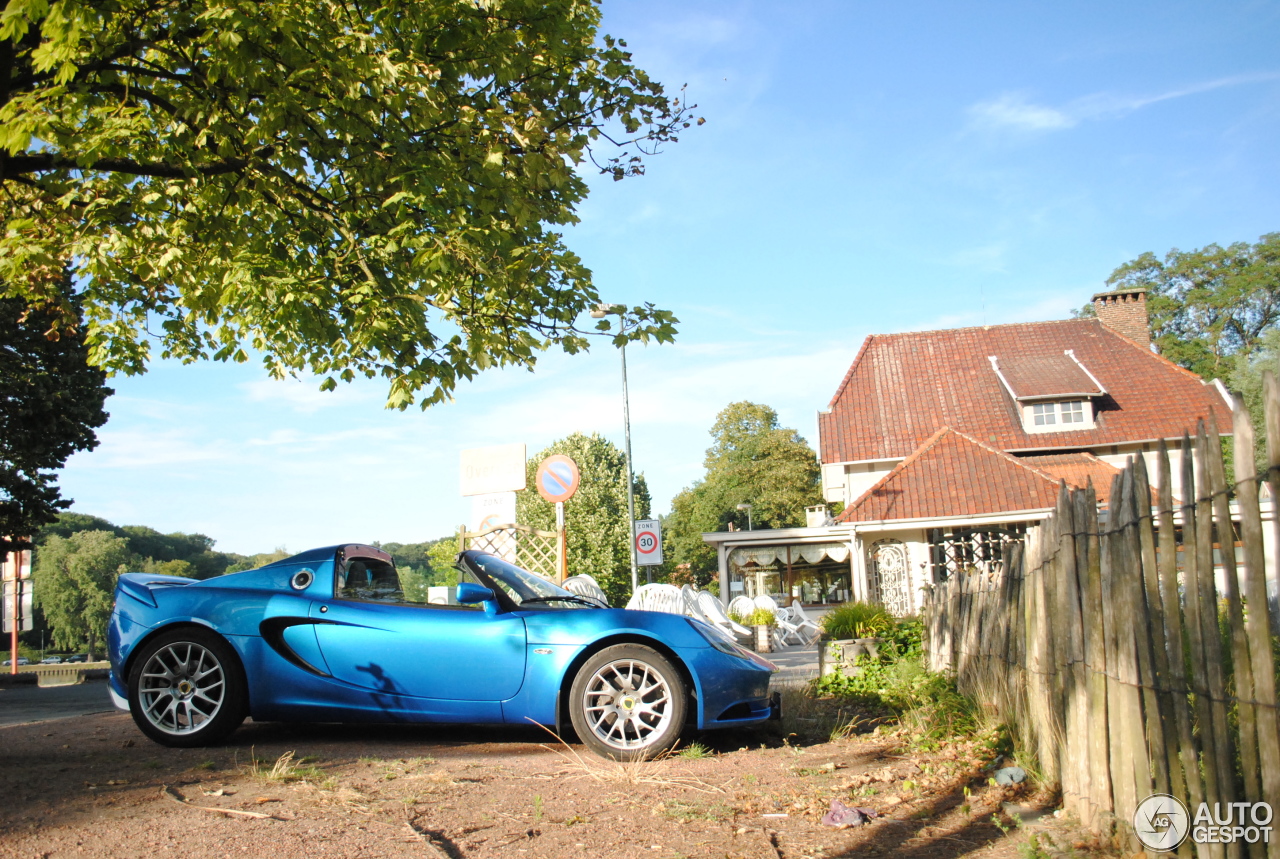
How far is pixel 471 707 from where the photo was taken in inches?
217

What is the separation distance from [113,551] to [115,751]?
91.9 m

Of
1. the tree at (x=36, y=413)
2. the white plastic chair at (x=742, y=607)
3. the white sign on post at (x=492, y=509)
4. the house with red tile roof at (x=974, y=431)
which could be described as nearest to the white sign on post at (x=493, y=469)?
the white sign on post at (x=492, y=509)

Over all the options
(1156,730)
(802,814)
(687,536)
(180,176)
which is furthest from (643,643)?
(687,536)

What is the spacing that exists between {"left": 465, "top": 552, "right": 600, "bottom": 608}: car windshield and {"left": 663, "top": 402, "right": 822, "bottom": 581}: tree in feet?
177

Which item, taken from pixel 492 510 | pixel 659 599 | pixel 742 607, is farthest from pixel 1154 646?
pixel 742 607

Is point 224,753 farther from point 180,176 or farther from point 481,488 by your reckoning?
point 481,488

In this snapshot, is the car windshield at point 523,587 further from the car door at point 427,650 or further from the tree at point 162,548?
the tree at point 162,548

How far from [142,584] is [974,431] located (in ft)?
81.9

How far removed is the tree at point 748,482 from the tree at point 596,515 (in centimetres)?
1975

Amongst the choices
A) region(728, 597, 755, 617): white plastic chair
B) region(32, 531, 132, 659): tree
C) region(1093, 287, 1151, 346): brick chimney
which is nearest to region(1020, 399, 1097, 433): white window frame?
region(1093, 287, 1151, 346): brick chimney

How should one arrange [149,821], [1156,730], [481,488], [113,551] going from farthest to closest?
[113,551] < [481,488] < [149,821] < [1156,730]

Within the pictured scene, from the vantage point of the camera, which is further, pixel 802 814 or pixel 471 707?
pixel 471 707

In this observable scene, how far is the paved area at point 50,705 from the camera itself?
938 cm

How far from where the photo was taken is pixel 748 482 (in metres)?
61.9
